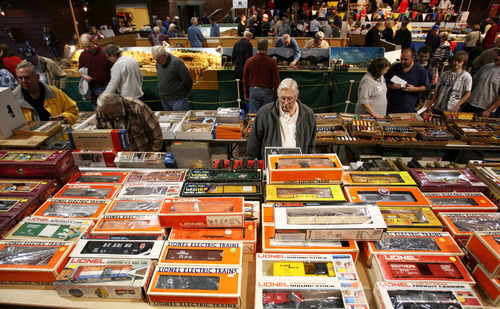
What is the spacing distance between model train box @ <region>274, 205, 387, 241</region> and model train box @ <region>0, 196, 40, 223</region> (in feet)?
6.48

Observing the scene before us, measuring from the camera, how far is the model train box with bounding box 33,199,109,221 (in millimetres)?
2115

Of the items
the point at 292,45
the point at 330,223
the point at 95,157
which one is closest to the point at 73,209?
the point at 95,157

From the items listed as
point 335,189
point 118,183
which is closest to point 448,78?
point 335,189

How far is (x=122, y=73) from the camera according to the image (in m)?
5.31

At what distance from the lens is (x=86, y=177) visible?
2584 millimetres

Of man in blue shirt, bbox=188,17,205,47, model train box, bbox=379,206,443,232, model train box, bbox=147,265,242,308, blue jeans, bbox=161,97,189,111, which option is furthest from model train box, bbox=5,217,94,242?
man in blue shirt, bbox=188,17,205,47

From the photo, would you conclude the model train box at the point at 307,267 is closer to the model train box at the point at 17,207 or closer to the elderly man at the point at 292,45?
the model train box at the point at 17,207

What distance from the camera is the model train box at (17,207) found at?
204 centimetres

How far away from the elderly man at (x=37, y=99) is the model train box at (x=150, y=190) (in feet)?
7.70

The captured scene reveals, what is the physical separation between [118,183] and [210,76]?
214 inches

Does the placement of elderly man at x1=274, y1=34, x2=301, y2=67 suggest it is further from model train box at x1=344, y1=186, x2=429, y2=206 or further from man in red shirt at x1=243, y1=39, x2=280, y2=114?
model train box at x1=344, y1=186, x2=429, y2=206

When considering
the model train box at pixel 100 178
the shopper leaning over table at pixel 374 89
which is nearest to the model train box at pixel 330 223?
the model train box at pixel 100 178

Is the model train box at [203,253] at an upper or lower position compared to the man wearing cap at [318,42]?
lower

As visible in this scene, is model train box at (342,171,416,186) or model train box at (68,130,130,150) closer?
model train box at (342,171,416,186)
